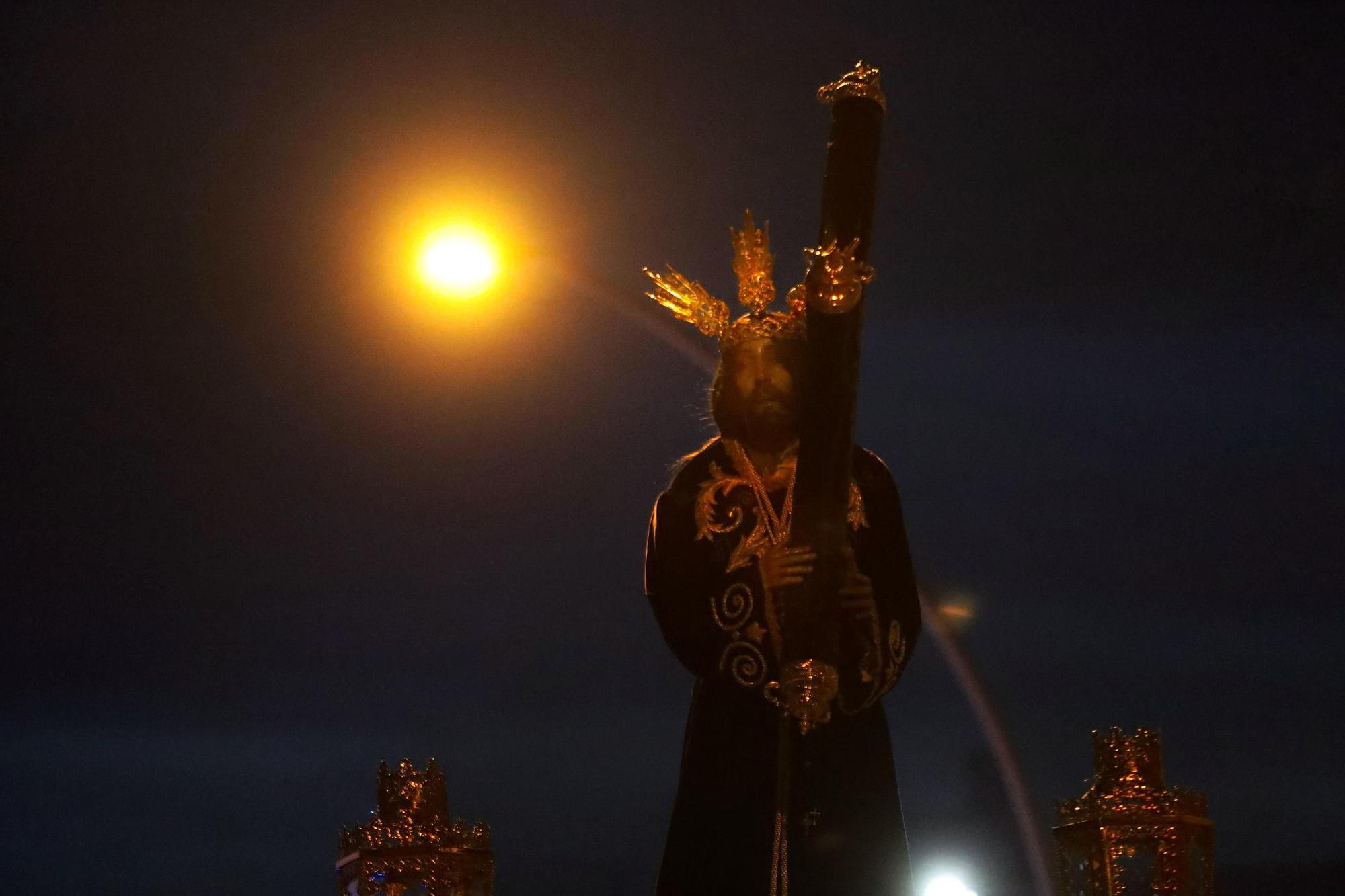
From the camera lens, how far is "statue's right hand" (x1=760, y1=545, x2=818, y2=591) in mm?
5797

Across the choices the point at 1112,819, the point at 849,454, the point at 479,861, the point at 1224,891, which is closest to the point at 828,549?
the point at 849,454

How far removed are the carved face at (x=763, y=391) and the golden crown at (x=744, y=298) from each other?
4.2 inches

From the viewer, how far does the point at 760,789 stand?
19.9ft

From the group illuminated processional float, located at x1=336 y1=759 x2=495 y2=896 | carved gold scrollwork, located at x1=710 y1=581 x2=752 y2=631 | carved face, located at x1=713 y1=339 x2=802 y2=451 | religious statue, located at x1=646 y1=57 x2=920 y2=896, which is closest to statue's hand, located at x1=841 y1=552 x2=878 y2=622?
religious statue, located at x1=646 y1=57 x2=920 y2=896

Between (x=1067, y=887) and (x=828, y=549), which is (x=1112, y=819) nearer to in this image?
(x=1067, y=887)

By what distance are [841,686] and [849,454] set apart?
1.01 meters

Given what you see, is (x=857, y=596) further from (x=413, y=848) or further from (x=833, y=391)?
(x=413, y=848)

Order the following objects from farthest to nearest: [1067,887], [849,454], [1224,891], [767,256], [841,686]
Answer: [1224,891] < [1067,887] < [767,256] < [841,686] < [849,454]

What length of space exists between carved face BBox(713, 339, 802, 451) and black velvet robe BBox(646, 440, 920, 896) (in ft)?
0.83

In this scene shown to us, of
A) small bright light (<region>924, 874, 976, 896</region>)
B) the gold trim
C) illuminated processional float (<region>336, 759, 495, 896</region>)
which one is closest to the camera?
the gold trim

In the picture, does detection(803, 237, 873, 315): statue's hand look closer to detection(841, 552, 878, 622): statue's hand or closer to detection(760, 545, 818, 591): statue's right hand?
detection(760, 545, 818, 591): statue's right hand

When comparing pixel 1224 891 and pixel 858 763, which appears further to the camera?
pixel 1224 891

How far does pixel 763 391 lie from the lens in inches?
250

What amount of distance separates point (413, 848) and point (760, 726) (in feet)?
7.79
